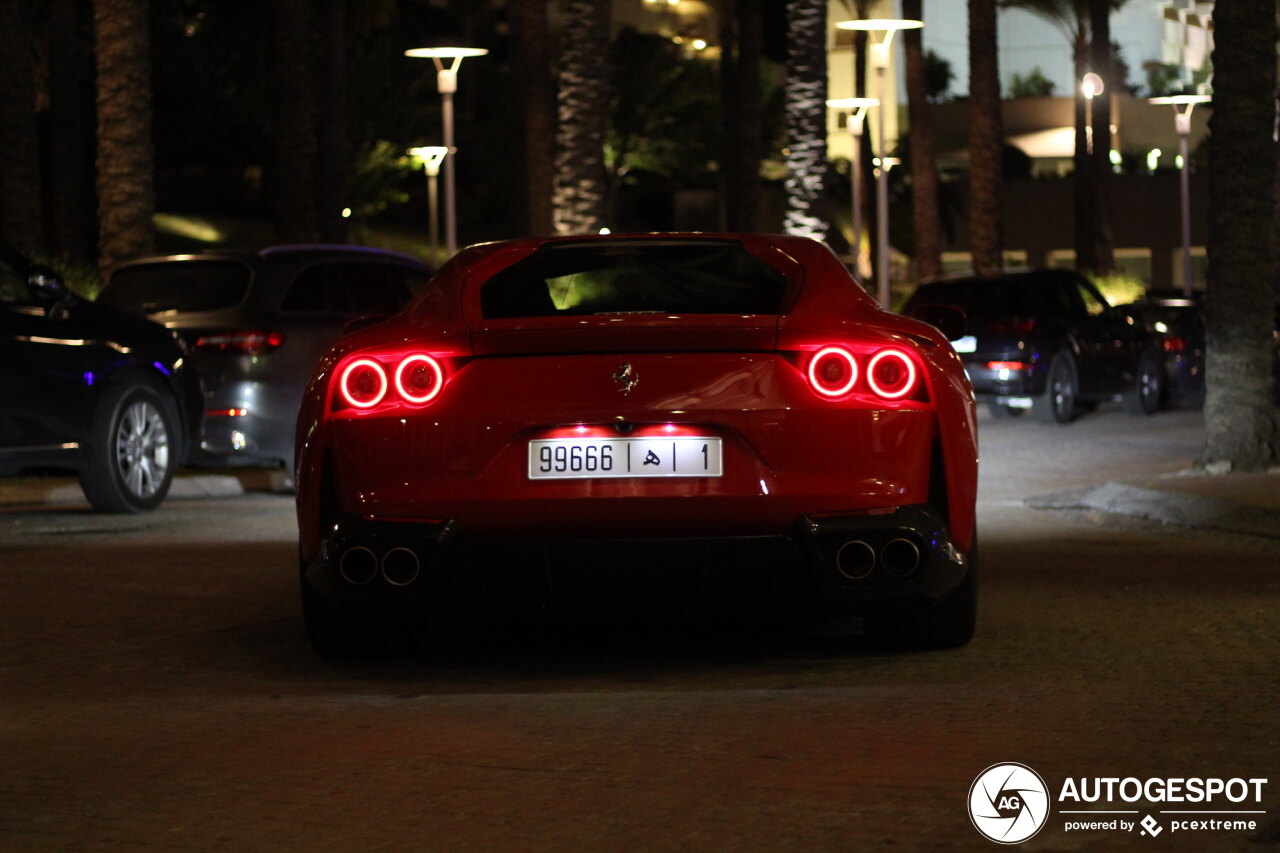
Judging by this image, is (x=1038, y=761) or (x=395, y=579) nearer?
(x=1038, y=761)

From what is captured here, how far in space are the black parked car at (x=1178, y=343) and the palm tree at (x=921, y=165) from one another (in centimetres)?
1851

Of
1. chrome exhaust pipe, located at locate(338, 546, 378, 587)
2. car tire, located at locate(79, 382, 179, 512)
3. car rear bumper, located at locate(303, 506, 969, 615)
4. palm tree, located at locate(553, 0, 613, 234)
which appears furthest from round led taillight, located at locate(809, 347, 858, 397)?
palm tree, located at locate(553, 0, 613, 234)

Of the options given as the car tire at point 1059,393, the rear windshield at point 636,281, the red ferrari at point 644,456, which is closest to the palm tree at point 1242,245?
the car tire at point 1059,393

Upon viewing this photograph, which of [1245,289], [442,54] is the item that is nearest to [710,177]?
[442,54]

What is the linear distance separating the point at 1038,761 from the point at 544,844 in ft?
5.03

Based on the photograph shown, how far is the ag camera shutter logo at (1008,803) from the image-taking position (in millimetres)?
5375

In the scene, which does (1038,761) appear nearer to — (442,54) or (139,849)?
(139,849)

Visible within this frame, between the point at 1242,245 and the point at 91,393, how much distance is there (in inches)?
315

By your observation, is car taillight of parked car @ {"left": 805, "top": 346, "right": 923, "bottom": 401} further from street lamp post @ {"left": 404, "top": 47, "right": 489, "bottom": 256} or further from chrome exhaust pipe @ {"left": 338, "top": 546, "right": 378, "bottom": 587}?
street lamp post @ {"left": 404, "top": 47, "right": 489, "bottom": 256}

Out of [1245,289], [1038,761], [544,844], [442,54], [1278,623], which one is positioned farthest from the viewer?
[442,54]

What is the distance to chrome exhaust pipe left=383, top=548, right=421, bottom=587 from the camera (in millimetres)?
7371

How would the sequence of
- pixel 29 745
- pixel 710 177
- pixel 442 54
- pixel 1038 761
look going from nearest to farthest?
pixel 1038 761 → pixel 29 745 → pixel 442 54 → pixel 710 177

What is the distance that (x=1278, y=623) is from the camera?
8.71 m

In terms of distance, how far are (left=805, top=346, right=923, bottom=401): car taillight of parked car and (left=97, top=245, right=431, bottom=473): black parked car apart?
825cm
